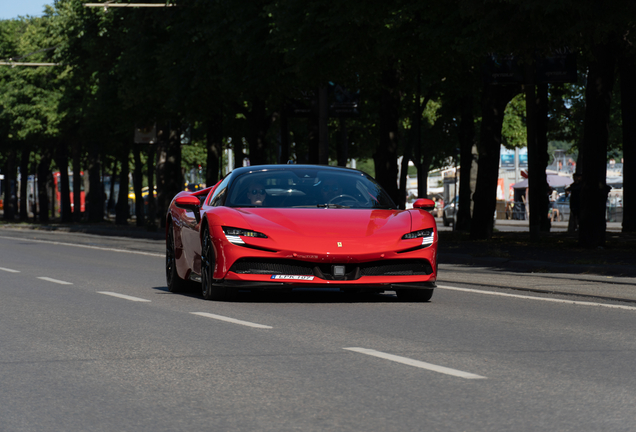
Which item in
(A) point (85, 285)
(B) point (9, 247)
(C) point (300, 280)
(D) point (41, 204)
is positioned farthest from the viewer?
(D) point (41, 204)

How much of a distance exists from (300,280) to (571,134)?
3380 centimetres

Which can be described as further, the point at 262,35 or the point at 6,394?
the point at 262,35

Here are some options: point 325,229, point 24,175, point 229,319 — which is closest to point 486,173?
point 325,229

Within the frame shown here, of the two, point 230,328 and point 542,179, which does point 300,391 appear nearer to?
point 230,328

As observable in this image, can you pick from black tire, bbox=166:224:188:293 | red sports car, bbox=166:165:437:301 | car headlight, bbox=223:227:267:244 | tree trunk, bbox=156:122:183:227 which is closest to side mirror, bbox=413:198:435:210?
red sports car, bbox=166:165:437:301

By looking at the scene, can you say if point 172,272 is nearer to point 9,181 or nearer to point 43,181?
point 43,181

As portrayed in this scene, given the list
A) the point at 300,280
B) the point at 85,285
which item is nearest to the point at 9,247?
the point at 85,285

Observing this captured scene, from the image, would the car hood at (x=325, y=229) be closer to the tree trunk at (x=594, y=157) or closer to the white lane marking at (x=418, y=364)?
the white lane marking at (x=418, y=364)

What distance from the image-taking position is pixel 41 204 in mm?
64562

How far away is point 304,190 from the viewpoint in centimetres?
1161

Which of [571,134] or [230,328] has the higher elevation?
[571,134]

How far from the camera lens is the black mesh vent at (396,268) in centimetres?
1066

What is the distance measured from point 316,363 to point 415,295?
177 inches

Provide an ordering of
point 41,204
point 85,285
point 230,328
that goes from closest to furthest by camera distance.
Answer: point 230,328, point 85,285, point 41,204
